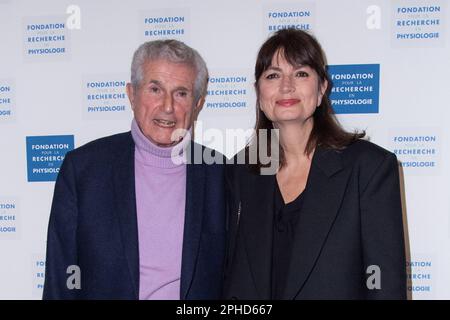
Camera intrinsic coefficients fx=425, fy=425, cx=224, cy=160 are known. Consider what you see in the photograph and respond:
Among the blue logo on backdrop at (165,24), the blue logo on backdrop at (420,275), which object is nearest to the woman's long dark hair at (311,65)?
the blue logo on backdrop at (165,24)

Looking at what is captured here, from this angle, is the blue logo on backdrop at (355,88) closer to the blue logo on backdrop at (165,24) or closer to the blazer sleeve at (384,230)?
the blazer sleeve at (384,230)

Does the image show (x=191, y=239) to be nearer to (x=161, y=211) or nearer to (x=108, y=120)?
(x=161, y=211)

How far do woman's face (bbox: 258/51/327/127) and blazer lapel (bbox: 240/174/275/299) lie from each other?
0.79ft

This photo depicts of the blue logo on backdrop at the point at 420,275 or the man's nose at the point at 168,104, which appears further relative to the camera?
the blue logo on backdrop at the point at 420,275

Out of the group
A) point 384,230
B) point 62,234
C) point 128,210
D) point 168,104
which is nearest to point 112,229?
point 128,210

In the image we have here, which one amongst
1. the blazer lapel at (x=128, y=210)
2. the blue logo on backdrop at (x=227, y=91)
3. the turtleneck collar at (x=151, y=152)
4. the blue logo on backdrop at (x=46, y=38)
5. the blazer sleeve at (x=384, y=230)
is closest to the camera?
the blazer sleeve at (x=384, y=230)

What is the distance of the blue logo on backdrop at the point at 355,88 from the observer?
194 cm

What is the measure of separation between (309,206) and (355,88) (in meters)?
0.79

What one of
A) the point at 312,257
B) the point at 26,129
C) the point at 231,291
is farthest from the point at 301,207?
the point at 26,129

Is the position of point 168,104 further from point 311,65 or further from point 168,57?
point 311,65

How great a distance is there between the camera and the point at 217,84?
6.72ft

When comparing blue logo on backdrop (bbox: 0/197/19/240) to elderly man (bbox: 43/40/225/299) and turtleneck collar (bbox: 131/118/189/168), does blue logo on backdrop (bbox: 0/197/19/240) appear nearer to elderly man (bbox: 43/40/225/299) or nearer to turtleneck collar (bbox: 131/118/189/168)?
elderly man (bbox: 43/40/225/299)

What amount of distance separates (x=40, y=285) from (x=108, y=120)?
0.93 meters
